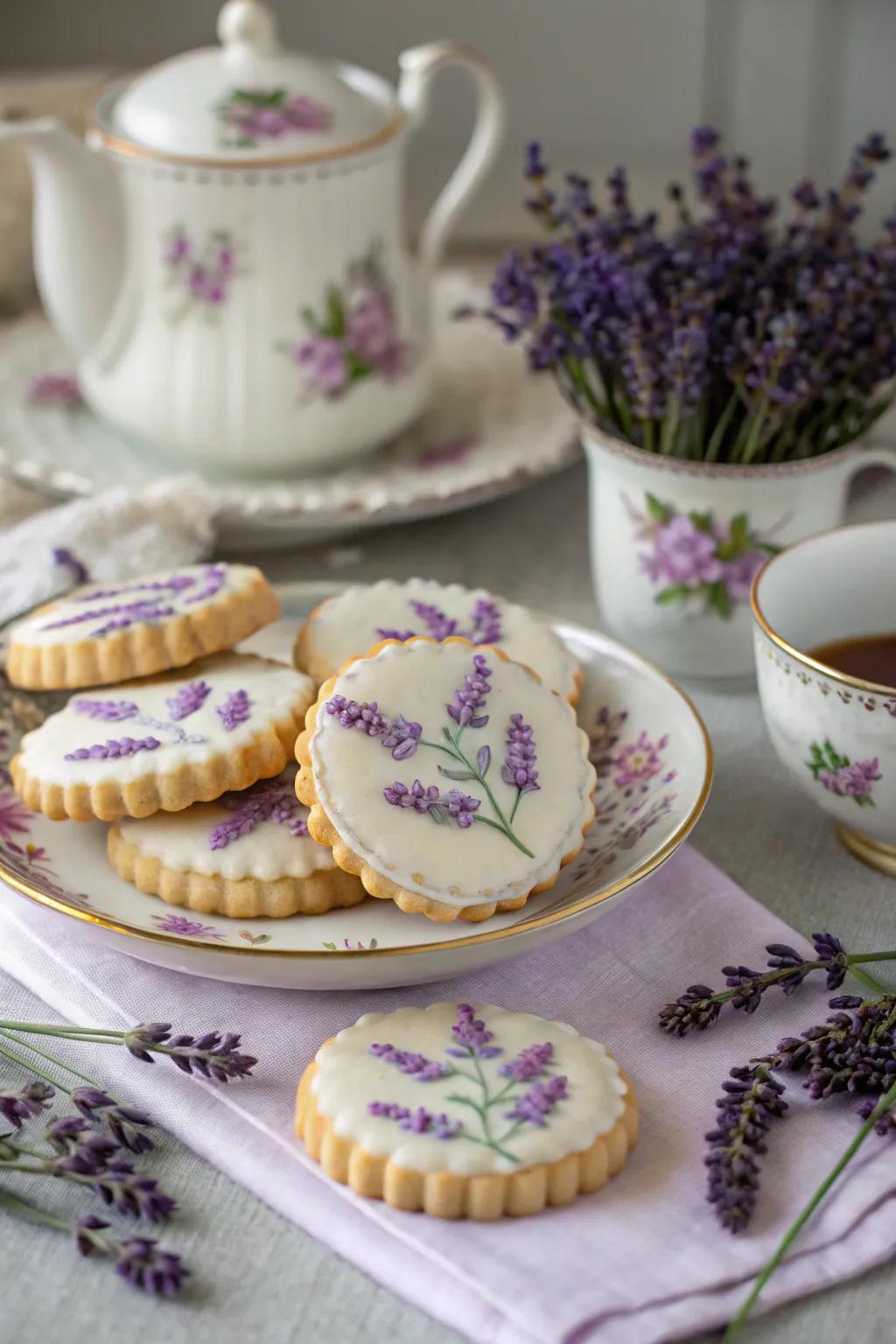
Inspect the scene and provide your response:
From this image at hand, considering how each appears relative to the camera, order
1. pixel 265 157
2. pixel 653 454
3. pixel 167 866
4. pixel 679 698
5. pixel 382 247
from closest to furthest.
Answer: pixel 167 866 < pixel 679 698 < pixel 653 454 < pixel 265 157 < pixel 382 247

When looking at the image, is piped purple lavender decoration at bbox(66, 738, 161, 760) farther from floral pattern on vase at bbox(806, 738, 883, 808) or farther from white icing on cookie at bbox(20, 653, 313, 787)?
floral pattern on vase at bbox(806, 738, 883, 808)

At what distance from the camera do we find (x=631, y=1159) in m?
0.73

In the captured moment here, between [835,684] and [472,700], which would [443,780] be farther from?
[835,684]

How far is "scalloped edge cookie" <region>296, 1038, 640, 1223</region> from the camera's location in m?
0.68

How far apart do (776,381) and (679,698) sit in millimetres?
240

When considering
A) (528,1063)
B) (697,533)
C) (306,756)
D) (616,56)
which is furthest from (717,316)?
(616,56)

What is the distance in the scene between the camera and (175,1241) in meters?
0.71

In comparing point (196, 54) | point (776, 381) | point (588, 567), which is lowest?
point (588, 567)

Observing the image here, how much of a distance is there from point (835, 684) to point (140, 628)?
0.43 metres

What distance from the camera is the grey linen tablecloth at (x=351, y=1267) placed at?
2.19 feet

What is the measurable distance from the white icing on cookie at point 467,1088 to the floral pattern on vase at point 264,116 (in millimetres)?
771

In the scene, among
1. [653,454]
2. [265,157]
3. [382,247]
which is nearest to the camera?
[653,454]

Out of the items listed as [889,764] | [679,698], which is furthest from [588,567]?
[889,764]

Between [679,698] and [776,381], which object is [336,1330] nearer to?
[679,698]
